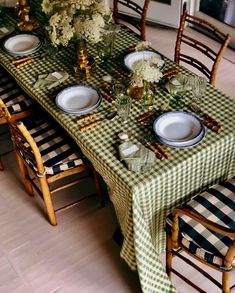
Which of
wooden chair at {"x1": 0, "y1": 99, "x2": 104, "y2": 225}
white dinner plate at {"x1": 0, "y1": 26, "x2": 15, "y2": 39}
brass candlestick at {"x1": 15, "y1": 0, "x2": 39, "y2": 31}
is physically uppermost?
brass candlestick at {"x1": 15, "y1": 0, "x2": 39, "y2": 31}

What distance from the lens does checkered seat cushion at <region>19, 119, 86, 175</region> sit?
2477 mm

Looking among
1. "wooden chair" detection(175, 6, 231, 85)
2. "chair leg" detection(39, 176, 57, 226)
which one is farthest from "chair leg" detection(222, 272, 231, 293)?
"wooden chair" detection(175, 6, 231, 85)

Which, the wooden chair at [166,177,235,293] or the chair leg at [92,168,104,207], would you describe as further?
the chair leg at [92,168,104,207]

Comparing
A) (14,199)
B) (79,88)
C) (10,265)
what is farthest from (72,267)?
(79,88)

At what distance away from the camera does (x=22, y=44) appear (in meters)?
2.97

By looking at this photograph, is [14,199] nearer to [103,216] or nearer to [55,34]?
[103,216]

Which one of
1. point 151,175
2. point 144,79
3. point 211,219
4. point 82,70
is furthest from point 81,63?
point 211,219

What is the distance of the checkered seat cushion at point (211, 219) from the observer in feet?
6.41

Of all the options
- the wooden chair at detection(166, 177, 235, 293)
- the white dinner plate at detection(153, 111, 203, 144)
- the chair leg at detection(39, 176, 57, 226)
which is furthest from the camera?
the chair leg at detection(39, 176, 57, 226)

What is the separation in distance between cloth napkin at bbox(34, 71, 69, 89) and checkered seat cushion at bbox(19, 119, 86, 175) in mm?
280

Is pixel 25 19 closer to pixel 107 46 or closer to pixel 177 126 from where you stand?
pixel 107 46

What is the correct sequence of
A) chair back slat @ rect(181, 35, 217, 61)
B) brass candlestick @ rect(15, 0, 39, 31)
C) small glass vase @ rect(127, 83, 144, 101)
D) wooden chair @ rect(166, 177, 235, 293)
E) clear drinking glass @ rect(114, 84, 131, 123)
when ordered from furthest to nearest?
brass candlestick @ rect(15, 0, 39, 31) → chair back slat @ rect(181, 35, 217, 61) → small glass vase @ rect(127, 83, 144, 101) → clear drinking glass @ rect(114, 84, 131, 123) → wooden chair @ rect(166, 177, 235, 293)

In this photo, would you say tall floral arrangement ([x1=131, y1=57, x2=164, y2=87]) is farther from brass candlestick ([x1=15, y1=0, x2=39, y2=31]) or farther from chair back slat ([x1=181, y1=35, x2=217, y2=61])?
brass candlestick ([x1=15, y1=0, x2=39, y2=31])

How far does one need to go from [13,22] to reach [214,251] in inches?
86.8
